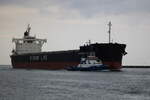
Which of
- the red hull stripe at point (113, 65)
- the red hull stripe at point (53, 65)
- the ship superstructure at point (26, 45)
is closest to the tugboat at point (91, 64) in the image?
the red hull stripe at point (113, 65)

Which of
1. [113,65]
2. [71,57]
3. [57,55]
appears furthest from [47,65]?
[113,65]

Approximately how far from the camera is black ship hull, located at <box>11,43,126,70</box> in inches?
2591

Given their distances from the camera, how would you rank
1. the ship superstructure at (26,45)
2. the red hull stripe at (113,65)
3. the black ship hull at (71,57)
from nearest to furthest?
1. the red hull stripe at (113,65)
2. the black ship hull at (71,57)
3. the ship superstructure at (26,45)

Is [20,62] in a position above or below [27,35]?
below

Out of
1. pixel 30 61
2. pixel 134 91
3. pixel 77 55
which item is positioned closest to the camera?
pixel 134 91

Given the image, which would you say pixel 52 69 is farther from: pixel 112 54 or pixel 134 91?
pixel 134 91

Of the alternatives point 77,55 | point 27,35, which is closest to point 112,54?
point 77,55

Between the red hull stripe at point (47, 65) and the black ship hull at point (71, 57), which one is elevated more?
the black ship hull at point (71, 57)

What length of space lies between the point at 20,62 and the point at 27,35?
10.5 m

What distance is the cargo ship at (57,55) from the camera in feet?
216

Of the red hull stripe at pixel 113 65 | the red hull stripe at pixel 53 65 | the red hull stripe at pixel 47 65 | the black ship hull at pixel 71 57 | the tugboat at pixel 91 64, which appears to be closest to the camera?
the tugboat at pixel 91 64

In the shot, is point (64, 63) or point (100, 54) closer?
point (100, 54)

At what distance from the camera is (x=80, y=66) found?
6681 cm

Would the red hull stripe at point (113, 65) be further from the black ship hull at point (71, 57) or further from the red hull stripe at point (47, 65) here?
the red hull stripe at point (47, 65)
